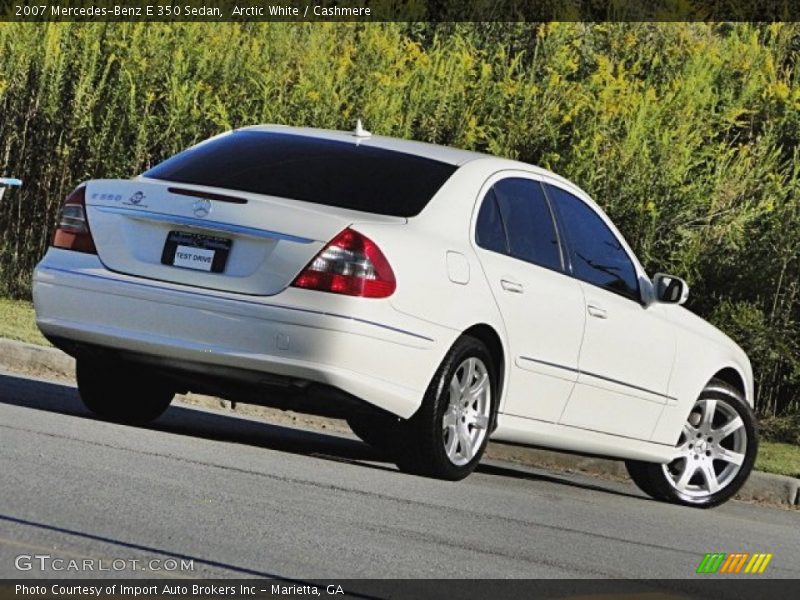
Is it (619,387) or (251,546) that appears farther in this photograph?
(619,387)

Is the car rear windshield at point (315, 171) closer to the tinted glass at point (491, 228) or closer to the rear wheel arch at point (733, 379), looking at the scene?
the tinted glass at point (491, 228)

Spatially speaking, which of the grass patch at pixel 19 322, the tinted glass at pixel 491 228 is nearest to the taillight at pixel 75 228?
the tinted glass at pixel 491 228

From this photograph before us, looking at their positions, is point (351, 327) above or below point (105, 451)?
above

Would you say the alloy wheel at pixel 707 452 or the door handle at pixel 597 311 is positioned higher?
the door handle at pixel 597 311

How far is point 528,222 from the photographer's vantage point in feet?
33.1

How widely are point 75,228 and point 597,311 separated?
284 cm

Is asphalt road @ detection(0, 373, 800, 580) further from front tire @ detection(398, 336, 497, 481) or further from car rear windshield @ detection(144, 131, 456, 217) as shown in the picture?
car rear windshield @ detection(144, 131, 456, 217)

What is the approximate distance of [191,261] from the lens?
8.95 meters

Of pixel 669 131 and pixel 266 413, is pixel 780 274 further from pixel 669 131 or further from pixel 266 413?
pixel 266 413

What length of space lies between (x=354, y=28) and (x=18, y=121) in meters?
4.12

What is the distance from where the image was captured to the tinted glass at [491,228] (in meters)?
9.61

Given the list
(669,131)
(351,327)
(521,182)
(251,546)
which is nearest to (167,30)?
(669,131)

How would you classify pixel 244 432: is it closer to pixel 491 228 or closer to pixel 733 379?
pixel 491 228

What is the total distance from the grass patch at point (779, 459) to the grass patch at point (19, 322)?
16.6ft
